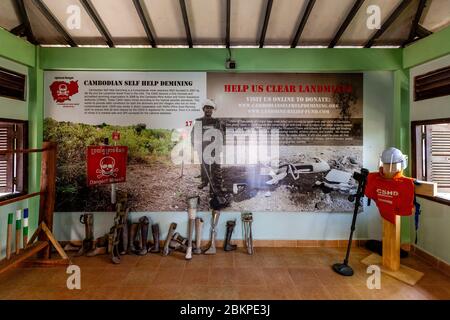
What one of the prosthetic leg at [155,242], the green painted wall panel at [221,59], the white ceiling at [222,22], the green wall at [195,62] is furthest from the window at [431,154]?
the prosthetic leg at [155,242]

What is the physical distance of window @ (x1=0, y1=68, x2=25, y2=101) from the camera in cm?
371

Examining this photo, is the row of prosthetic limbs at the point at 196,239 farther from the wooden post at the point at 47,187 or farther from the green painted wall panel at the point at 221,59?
the green painted wall panel at the point at 221,59

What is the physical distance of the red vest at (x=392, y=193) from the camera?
11.1 ft

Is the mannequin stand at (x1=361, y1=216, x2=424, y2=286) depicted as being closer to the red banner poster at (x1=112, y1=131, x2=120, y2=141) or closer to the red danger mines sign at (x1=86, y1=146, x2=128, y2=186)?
the red danger mines sign at (x1=86, y1=146, x2=128, y2=186)

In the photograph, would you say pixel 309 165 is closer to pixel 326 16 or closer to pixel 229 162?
pixel 229 162

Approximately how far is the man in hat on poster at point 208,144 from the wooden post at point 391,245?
239cm

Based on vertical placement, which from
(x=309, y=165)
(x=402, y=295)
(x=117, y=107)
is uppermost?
(x=117, y=107)

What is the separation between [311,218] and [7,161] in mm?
4685

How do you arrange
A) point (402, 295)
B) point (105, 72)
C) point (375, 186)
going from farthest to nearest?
point (105, 72), point (375, 186), point (402, 295)

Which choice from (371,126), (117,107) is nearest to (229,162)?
(117,107)

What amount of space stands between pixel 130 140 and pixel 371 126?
3.88m

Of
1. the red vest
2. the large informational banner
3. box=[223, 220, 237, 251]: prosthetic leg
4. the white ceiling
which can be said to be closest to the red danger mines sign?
the large informational banner

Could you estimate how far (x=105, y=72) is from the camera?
4.36 meters

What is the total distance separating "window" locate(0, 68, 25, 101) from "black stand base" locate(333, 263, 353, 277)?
5013 mm
